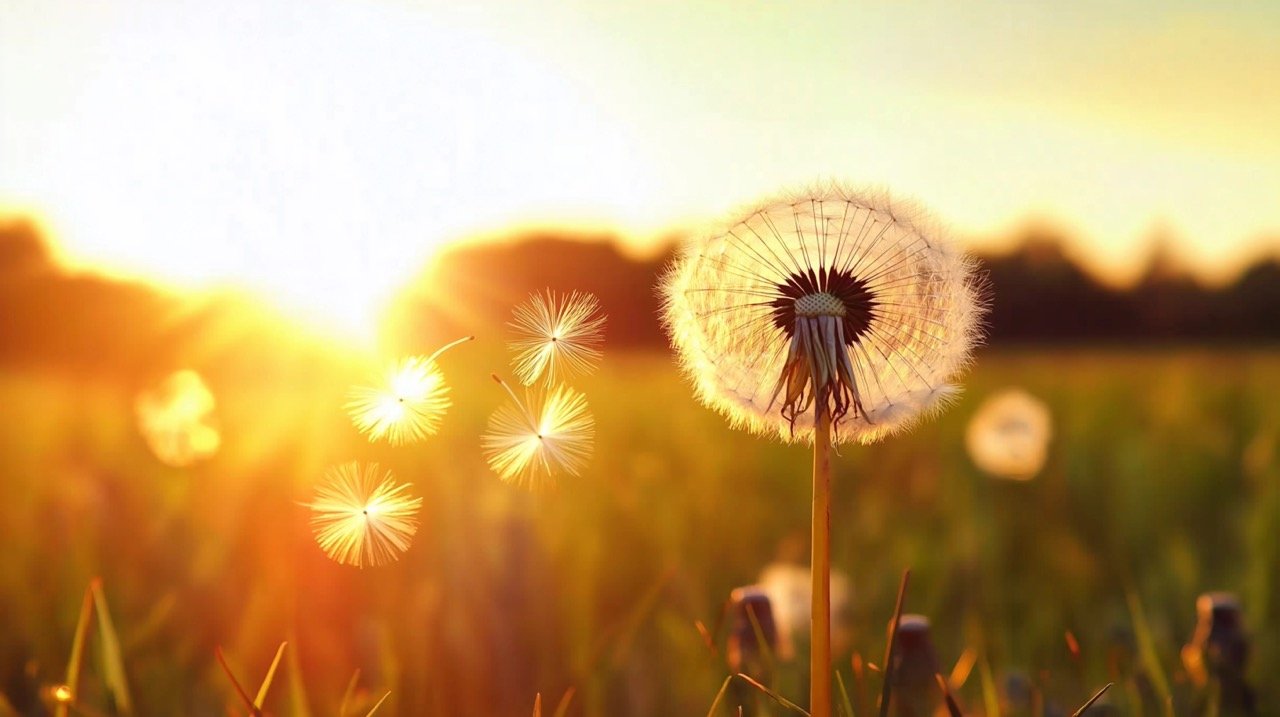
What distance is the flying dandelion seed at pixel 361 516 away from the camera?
864mm

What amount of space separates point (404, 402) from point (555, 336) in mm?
156

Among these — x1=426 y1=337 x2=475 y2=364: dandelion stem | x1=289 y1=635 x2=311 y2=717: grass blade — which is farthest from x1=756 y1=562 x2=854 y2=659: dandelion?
x1=426 y1=337 x2=475 y2=364: dandelion stem

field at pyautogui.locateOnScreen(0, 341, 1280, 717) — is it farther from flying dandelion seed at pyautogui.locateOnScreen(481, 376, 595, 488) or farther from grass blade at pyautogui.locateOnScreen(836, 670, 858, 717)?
flying dandelion seed at pyautogui.locateOnScreen(481, 376, 595, 488)

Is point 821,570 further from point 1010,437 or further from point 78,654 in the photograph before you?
point 1010,437

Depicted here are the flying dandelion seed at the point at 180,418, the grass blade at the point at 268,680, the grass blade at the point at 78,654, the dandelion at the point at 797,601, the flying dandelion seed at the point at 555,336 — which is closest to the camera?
the flying dandelion seed at the point at 555,336

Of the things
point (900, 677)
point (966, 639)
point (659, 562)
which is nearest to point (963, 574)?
point (966, 639)

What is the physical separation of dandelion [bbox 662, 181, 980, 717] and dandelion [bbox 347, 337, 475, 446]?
10.4 inches

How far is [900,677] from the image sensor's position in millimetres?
1281

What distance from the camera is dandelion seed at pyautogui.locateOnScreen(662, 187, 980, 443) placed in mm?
982

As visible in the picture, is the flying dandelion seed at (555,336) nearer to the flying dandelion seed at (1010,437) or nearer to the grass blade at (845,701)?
the grass blade at (845,701)

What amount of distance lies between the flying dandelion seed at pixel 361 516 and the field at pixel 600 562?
0.48m

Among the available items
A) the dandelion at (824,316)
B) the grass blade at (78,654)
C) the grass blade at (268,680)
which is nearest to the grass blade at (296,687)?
the grass blade at (268,680)

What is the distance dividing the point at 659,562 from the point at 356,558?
2.89m

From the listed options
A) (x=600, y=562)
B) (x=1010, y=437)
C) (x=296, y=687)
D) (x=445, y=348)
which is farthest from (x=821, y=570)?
(x=1010, y=437)
